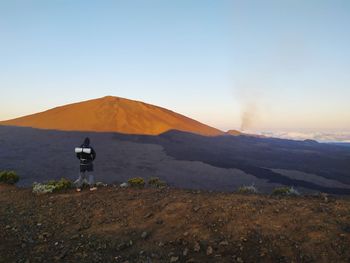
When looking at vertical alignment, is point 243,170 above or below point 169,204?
below

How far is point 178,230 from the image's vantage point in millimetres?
7328

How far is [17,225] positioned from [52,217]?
79 centimetres

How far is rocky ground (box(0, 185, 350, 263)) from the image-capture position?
20.7 feet

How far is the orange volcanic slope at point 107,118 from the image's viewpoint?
5856cm

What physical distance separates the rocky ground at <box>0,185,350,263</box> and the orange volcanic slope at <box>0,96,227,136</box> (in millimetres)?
47049

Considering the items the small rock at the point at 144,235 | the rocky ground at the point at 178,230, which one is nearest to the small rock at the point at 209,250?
the rocky ground at the point at 178,230

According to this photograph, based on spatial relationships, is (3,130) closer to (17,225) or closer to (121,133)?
(121,133)

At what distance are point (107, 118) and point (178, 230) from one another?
57593mm

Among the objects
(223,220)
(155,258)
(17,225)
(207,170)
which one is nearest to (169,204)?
(223,220)

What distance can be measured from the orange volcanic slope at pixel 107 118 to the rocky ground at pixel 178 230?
4705 centimetres

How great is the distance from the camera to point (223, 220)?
7461 mm

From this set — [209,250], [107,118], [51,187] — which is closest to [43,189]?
[51,187]

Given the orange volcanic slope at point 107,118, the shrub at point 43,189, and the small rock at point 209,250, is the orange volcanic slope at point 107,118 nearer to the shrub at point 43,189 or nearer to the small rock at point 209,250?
the shrub at point 43,189

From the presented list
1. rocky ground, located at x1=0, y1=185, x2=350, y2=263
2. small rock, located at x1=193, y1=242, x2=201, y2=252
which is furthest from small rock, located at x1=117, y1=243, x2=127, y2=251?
small rock, located at x1=193, y1=242, x2=201, y2=252
